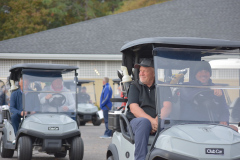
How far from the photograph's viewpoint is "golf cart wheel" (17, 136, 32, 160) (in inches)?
384

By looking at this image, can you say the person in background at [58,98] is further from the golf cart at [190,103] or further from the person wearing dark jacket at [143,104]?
the golf cart at [190,103]

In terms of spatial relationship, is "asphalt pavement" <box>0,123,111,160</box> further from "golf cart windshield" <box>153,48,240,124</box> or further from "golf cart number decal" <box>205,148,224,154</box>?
"golf cart number decal" <box>205,148,224,154</box>

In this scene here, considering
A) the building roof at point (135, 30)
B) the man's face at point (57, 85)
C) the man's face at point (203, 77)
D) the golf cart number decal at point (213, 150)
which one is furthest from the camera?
the building roof at point (135, 30)

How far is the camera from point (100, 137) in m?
16.6

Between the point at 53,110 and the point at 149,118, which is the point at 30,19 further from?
the point at 149,118

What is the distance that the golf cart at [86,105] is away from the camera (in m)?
23.0

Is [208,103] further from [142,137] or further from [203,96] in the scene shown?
[142,137]

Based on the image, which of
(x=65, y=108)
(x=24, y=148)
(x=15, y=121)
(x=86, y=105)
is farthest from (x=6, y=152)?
(x=86, y=105)

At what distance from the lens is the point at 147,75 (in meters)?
6.50

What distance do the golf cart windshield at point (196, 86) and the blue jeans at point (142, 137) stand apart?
0.94 ft

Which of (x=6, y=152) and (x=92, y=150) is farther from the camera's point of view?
(x=92, y=150)

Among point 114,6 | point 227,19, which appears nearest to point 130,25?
point 227,19

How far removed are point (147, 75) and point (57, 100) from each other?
15.7ft

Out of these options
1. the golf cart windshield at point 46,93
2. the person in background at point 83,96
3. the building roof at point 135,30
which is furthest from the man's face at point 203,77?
the building roof at point 135,30
